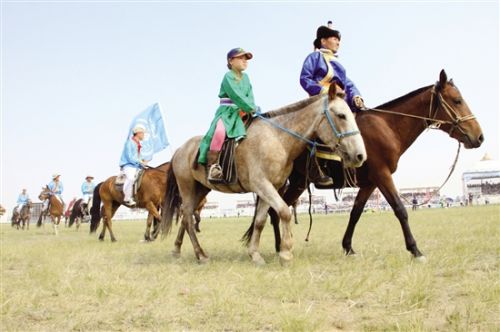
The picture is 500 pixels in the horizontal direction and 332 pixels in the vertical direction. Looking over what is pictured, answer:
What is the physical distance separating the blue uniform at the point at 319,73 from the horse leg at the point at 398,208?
56.9 inches

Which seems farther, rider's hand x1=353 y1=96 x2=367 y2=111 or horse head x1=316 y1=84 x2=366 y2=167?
rider's hand x1=353 y1=96 x2=367 y2=111

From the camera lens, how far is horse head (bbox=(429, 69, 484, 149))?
6723 millimetres

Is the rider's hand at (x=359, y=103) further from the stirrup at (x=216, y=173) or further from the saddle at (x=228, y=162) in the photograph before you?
the stirrup at (x=216, y=173)

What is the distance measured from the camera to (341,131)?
5961 millimetres

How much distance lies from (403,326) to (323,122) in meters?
3.64

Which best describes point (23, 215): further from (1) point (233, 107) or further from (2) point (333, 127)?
(2) point (333, 127)

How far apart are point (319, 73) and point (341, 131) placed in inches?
65.1

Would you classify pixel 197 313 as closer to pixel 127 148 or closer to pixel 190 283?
pixel 190 283

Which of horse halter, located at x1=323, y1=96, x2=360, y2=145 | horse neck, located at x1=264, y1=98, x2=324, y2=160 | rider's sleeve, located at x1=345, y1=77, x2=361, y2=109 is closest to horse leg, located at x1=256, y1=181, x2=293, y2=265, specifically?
horse neck, located at x1=264, y1=98, x2=324, y2=160

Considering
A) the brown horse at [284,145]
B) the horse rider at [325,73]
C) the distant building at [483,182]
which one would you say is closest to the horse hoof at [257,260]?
the brown horse at [284,145]

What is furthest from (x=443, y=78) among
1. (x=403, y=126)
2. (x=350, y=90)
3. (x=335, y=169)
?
(x=335, y=169)

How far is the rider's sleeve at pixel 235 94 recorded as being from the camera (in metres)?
6.74

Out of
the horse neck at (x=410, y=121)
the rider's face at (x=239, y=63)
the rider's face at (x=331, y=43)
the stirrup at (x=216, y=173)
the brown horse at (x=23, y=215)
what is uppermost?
the rider's face at (x=331, y=43)

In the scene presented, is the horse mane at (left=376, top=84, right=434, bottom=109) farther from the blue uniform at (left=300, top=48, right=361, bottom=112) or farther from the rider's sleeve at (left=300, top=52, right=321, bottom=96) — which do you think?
the rider's sleeve at (left=300, top=52, right=321, bottom=96)
